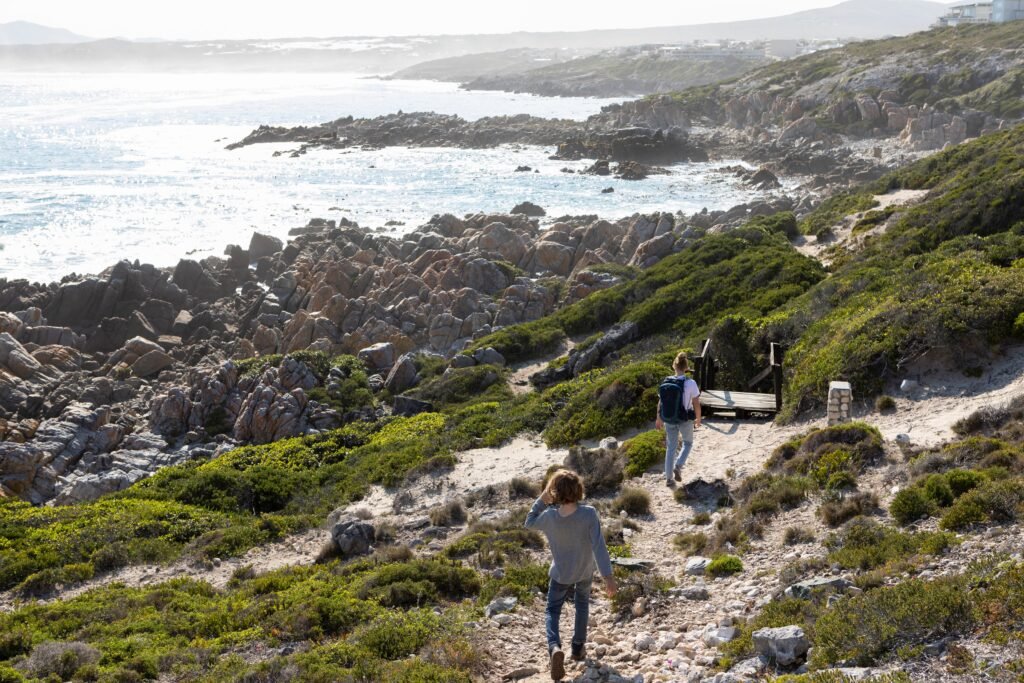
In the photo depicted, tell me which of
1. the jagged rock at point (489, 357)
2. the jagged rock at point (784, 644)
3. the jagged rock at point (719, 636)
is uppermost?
the jagged rock at point (784, 644)

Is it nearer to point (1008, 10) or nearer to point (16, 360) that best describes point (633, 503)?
point (16, 360)

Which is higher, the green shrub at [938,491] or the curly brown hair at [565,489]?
the curly brown hair at [565,489]

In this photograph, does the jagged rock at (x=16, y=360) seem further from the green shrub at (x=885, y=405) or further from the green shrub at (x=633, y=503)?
the green shrub at (x=885, y=405)

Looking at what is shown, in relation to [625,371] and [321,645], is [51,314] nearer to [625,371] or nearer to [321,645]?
[625,371]

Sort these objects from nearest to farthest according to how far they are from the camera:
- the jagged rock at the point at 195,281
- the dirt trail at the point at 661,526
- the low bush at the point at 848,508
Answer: the dirt trail at the point at 661,526 → the low bush at the point at 848,508 → the jagged rock at the point at 195,281

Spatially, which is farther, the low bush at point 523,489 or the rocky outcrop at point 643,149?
the rocky outcrop at point 643,149

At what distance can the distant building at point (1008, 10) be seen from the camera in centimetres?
9762

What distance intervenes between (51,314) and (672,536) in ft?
99.7

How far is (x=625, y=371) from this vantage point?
66.1 ft

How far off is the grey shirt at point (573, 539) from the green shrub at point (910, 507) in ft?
14.0

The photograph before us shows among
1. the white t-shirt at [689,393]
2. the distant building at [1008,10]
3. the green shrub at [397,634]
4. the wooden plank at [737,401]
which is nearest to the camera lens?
the green shrub at [397,634]

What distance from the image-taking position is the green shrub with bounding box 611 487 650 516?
1358 cm

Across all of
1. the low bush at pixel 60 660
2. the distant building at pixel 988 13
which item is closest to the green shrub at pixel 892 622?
the low bush at pixel 60 660

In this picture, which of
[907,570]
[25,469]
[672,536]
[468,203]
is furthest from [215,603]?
[468,203]
